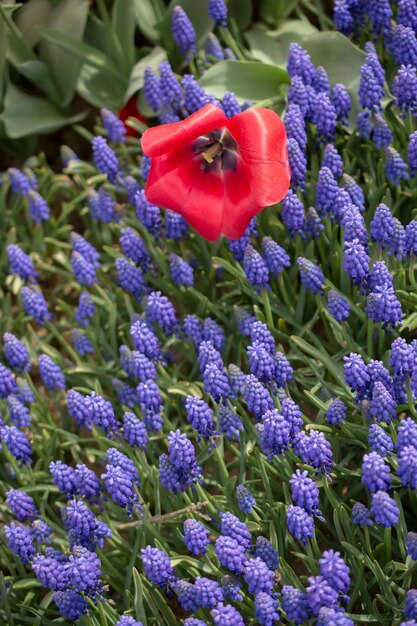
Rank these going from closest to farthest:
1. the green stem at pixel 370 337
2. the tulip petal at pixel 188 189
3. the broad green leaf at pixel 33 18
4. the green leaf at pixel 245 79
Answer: the green stem at pixel 370 337, the tulip petal at pixel 188 189, the green leaf at pixel 245 79, the broad green leaf at pixel 33 18

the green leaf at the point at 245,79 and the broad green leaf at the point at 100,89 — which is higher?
the green leaf at the point at 245,79

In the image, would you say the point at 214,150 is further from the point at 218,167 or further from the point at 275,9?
the point at 275,9

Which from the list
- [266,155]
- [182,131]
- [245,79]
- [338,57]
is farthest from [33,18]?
[266,155]

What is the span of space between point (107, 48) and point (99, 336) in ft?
5.83

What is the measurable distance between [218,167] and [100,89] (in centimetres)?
153

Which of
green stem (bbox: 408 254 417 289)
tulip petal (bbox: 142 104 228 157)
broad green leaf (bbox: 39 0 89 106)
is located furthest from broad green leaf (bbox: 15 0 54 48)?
green stem (bbox: 408 254 417 289)

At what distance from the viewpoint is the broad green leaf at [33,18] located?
4930 mm

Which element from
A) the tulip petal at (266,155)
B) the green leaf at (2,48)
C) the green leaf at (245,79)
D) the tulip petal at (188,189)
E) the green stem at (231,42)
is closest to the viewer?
the tulip petal at (266,155)

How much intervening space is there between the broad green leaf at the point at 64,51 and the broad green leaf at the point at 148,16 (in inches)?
10.5

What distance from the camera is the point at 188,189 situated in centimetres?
345

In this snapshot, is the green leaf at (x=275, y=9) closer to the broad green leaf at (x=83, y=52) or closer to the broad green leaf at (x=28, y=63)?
the broad green leaf at (x=83, y=52)

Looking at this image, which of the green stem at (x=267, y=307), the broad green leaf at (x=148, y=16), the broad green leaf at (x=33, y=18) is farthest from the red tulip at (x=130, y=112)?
the green stem at (x=267, y=307)

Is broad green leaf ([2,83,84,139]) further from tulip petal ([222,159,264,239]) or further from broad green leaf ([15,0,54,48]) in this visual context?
tulip petal ([222,159,264,239])

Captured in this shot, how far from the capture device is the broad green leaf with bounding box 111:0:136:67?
4.50m
